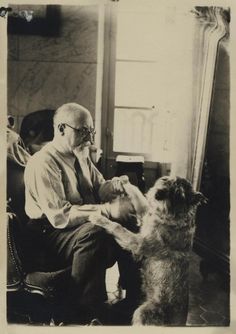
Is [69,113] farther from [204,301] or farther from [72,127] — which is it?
[204,301]

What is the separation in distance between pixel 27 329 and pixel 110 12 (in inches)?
31.0

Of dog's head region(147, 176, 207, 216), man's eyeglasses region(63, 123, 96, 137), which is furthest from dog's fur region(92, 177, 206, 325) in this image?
man's eyeglasses region(63, 123, 96, 137)

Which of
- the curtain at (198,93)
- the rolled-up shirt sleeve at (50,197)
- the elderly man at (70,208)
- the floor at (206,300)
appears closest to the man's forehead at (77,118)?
the elderly man at (70,208)

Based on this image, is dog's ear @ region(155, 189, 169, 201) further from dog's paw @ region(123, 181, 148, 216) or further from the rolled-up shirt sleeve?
the rolled-up shirt sleeve

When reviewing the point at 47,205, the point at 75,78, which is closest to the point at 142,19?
the point at 75,78

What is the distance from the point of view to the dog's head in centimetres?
117

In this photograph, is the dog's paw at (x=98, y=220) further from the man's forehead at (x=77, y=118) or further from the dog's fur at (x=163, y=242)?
the man's forehead at (x=77, y=118)

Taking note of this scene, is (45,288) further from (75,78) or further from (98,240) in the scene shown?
(75,78)

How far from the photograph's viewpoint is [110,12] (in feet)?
3.79

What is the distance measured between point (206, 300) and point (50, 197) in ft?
1.49

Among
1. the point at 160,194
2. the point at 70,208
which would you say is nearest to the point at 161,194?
the point at 160,194

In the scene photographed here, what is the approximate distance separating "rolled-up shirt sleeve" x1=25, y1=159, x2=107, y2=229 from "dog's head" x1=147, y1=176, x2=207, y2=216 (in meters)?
0.17

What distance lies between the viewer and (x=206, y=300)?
118 cm

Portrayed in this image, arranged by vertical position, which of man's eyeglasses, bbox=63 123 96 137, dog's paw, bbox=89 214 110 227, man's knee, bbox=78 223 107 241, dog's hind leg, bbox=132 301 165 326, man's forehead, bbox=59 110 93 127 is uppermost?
man's forehead, bbox=59 110 93 127
